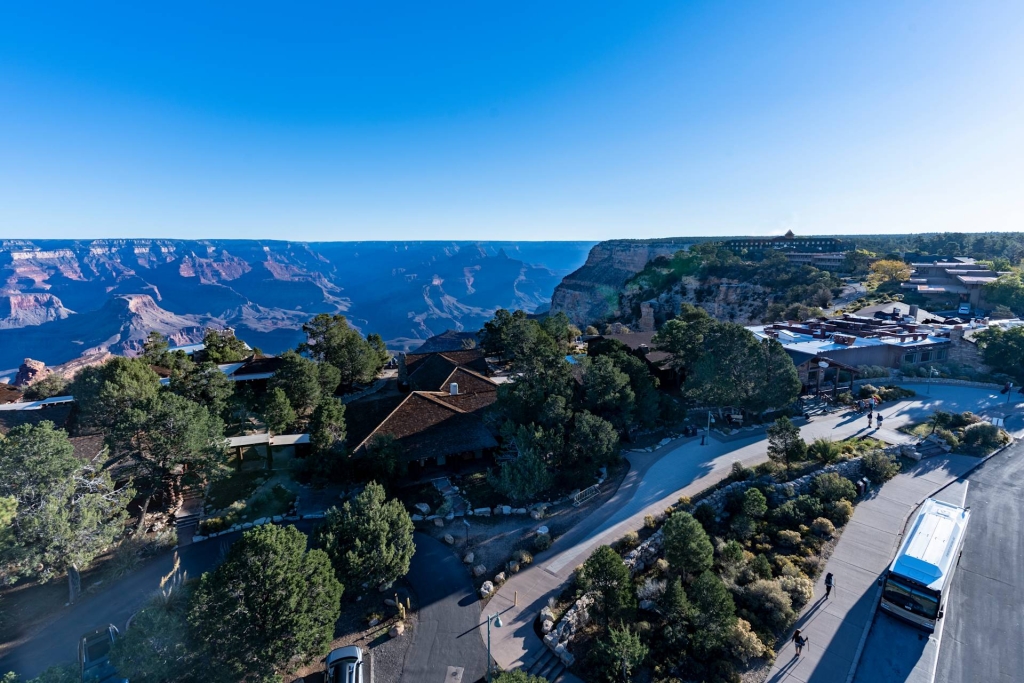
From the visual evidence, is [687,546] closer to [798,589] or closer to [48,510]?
[798,589]

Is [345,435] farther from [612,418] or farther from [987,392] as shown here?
[987,392]

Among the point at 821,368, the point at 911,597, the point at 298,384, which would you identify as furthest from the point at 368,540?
the point at 821,368

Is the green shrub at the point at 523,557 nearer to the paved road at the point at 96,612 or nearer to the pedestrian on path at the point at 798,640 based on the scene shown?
the pedestrian on path at the point at 798,640

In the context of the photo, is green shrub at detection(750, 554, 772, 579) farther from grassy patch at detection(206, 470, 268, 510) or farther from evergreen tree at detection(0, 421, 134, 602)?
evergreen tree at detection(0, 421, 134, 602)

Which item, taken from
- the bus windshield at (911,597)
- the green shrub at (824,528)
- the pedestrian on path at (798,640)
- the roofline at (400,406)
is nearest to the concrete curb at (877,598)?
the bus windshield at (911,597)

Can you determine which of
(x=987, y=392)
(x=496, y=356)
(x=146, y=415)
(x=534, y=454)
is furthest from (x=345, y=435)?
(x=987, y=392)

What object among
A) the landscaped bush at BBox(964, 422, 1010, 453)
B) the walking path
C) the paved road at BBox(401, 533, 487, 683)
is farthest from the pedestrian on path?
the landscaped bush at BBox(964, 422, 1010, 453)
